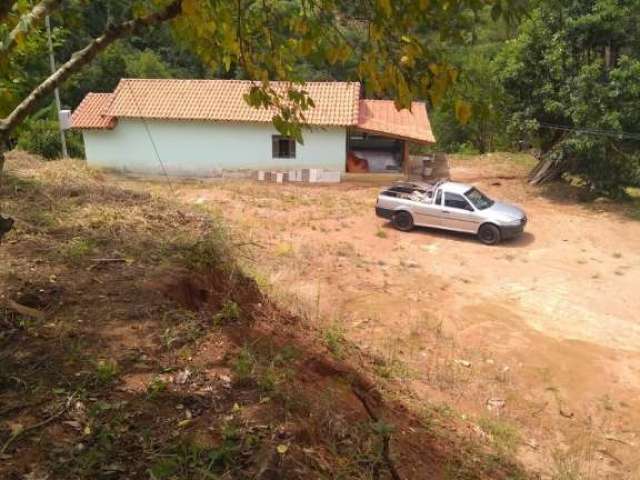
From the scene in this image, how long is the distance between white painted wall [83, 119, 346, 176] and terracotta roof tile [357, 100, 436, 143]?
165 centimetres

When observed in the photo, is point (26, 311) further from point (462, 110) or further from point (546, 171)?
point (546, 171)

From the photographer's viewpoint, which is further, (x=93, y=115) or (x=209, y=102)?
(x=93, y=115)

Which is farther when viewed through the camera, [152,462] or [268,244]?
[268,244]

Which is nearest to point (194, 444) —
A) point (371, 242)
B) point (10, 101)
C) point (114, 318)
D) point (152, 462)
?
point (152, 462)

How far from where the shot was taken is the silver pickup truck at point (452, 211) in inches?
591

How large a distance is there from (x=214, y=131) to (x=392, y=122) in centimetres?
746

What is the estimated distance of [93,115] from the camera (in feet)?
76.7

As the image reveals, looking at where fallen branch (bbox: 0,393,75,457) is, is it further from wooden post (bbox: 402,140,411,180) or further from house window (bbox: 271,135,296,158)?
wooden post (bbox: 402,140,411,180)

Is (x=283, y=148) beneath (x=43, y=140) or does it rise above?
above

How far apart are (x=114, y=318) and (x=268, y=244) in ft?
32.1

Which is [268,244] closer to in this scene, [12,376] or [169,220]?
[169,220]

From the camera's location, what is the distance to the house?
72.5ft

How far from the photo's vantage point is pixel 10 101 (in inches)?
138

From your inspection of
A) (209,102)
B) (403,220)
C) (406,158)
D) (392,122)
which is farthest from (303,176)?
(403,220)
